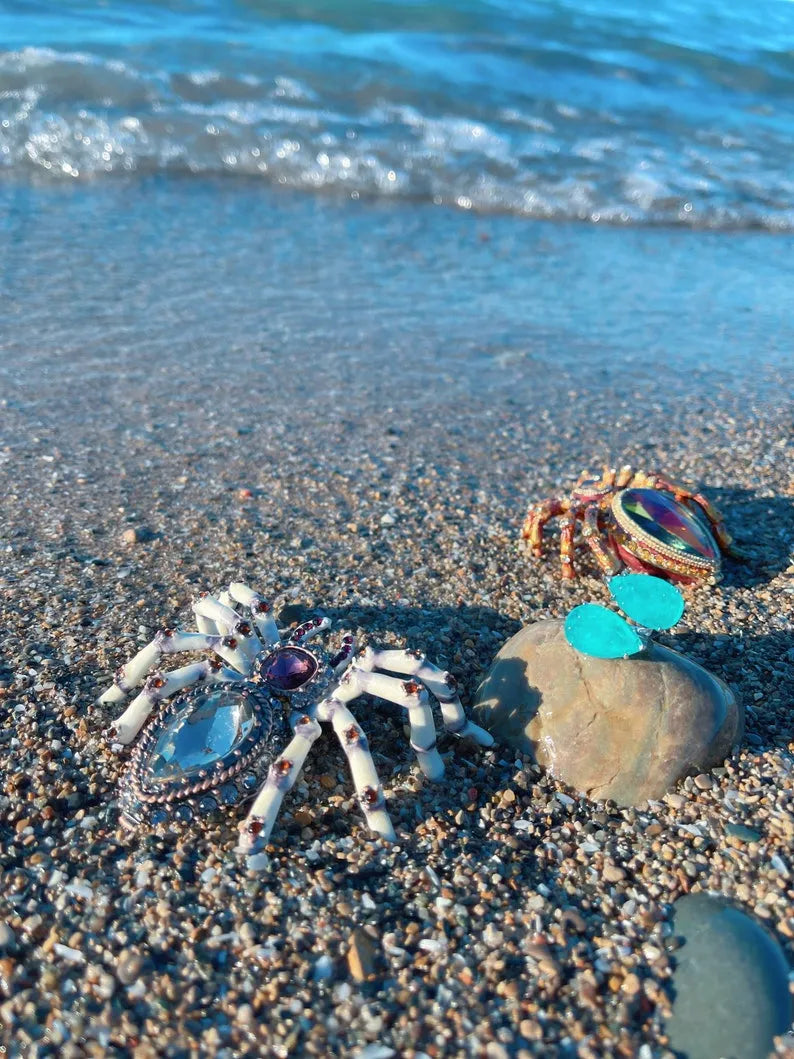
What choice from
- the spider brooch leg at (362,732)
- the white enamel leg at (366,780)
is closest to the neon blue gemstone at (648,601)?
the spider brooch leg at (362,732)

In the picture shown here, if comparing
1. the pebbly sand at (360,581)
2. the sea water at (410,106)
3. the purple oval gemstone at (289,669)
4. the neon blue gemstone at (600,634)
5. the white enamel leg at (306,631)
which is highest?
the sea water at (410,106)

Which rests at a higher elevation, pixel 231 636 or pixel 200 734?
pixel 231 636

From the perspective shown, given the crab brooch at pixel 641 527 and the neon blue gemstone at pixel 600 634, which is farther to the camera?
the crab brooch at pixel 641 527

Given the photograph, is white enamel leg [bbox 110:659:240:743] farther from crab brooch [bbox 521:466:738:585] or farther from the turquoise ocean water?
the turquoise ocean water

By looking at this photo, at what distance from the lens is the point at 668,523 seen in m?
4.57

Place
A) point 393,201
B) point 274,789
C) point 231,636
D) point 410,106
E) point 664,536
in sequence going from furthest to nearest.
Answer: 1. point 410,106
2. point 393,201
3. point 664,536
4. point 231,636
5. point 274,789

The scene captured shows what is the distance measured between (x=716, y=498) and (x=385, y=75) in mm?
10749

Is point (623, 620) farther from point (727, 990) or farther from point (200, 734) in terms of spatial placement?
point (200, 734)

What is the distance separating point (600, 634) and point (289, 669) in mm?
1188

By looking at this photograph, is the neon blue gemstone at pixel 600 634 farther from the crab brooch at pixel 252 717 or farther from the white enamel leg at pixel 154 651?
the white enamel leg at pixel 154 651

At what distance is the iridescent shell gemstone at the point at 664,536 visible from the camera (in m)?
4.50

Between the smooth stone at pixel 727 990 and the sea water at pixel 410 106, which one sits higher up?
the sea water at pixel 410 106

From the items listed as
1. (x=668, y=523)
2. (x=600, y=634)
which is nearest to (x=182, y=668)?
(x=600, y=634)

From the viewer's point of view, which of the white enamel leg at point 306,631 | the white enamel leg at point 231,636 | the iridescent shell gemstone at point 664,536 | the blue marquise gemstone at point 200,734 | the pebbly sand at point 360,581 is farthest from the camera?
the iridescent shell gemstone at point 664,536
